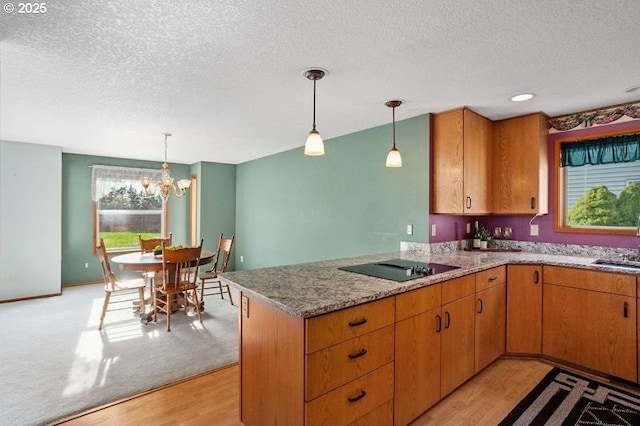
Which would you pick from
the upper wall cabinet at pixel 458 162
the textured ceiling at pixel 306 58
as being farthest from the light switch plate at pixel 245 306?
the upper wall cabinet at pixel 458 162

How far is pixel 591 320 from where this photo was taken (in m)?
2.50

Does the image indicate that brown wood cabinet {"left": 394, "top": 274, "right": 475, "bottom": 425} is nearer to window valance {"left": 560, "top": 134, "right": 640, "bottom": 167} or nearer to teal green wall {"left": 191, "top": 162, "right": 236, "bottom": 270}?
window valance {"left": 560, "top": 134, "right": 640, "bottom": 167}

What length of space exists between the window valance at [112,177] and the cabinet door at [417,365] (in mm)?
6107

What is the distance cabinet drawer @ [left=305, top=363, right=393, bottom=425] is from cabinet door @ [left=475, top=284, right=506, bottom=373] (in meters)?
1.12

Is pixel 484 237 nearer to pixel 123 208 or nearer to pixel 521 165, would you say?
pixel 521 165

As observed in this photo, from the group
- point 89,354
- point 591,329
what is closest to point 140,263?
point 89,354

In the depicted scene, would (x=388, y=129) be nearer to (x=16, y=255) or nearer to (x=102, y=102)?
(x=102, y=102)

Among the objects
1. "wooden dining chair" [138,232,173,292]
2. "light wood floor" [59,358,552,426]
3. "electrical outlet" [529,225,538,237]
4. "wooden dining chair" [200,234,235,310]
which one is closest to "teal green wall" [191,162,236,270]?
"wooden dining chair" [200,234,235,310]

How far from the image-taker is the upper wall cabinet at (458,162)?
2.96 meters

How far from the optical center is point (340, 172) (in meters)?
4.07

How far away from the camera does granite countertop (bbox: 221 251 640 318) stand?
1.47 m

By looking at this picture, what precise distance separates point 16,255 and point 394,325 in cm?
569

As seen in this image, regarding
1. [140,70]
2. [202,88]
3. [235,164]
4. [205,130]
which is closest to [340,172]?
[205,130]

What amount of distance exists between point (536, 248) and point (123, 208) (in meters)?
6.78
